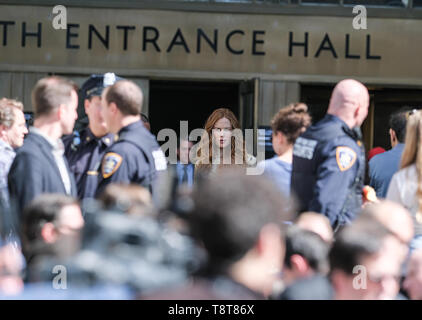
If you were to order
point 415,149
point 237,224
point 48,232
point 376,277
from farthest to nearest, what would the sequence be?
1. point 415,149
2. point 48,232
3. point 376,277
4. point 237,224

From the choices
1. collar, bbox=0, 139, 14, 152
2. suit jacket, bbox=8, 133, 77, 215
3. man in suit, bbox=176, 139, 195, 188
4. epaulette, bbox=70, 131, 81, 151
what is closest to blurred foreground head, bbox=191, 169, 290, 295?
suit jacket, bbox=8, 133, 77, 215

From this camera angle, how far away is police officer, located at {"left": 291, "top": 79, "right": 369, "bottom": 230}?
152 inches

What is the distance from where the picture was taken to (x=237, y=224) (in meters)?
1.90

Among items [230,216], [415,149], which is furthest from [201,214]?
[415,149]

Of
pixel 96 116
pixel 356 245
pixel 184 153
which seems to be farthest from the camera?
pixel 184 153

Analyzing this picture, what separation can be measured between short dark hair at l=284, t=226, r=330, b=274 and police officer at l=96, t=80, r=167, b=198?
1.17 m

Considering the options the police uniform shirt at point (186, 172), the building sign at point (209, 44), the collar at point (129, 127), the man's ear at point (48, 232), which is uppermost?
the building sign at point (209, 44)

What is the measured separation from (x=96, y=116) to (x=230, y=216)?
2.80 metres

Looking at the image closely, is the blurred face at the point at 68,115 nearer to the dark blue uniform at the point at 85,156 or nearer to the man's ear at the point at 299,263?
the dark blue uniform at the point at 85,156

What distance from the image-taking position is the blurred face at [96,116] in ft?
14.9

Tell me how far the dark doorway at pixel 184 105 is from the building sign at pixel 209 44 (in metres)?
1.26

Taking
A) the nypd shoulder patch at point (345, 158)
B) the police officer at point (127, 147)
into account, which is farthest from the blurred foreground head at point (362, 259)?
the police officer at point (127, 147)

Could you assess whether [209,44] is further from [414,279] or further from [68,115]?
[414,279]

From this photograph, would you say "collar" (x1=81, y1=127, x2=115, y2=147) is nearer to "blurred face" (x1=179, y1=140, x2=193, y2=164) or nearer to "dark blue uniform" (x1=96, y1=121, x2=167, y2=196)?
"dark blue uniform" (x1=96, y1=121, x2=167, y2=196)
